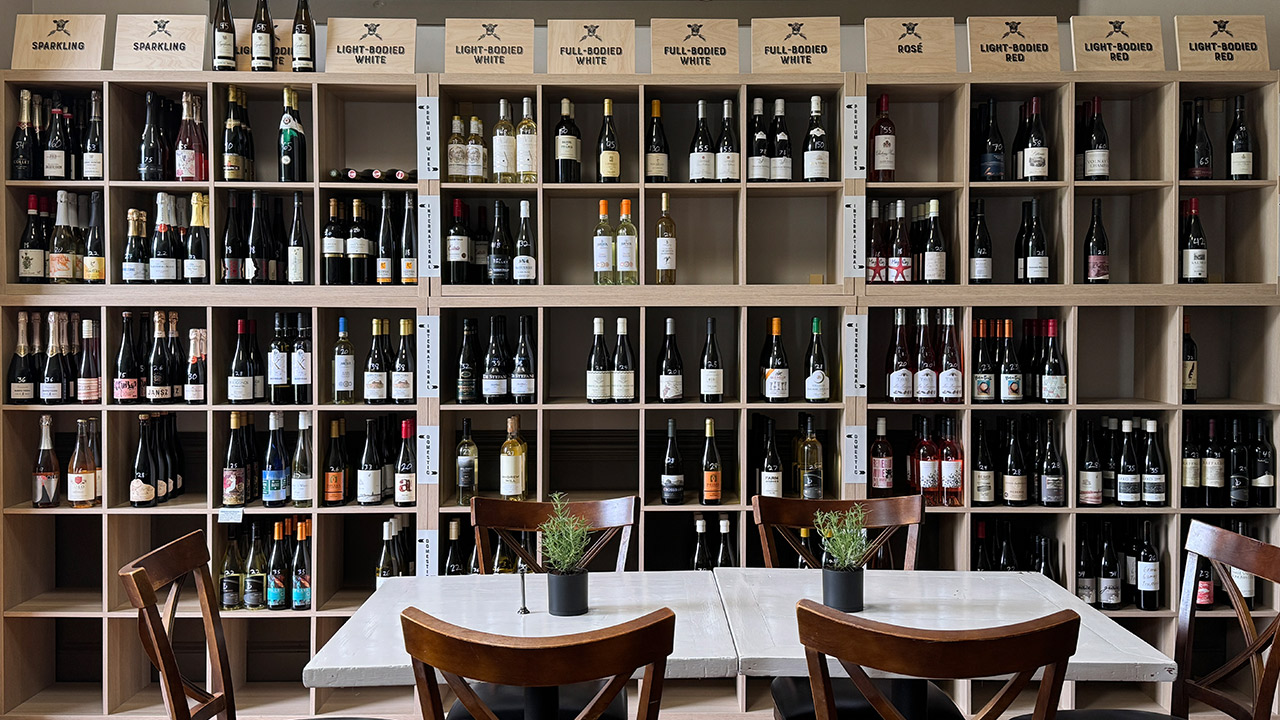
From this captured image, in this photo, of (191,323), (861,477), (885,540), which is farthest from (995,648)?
(191,323)

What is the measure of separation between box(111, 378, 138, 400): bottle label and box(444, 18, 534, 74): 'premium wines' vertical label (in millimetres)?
1401

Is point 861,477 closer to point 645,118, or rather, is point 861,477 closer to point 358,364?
point 645,118

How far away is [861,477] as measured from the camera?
116 inches

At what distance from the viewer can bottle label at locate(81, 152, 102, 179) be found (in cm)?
290

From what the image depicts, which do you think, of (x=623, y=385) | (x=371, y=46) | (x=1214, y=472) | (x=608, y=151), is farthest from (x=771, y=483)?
(x=371, y=46)

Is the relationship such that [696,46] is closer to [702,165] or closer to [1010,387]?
[702,165]

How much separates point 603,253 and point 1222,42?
2072 mm

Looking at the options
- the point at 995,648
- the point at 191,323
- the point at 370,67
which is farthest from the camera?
the point at 191,323

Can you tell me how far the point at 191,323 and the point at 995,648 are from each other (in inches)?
111

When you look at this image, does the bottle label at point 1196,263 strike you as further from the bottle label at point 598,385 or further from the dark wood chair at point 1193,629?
the bottle label at point 598,385

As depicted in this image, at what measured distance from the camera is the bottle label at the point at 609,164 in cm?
295

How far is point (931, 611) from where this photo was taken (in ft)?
5.76

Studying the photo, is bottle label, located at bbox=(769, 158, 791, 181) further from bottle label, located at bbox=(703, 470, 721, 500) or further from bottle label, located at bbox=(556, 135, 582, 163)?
bottle label, located at bbox=(703, 470, 721, 500)

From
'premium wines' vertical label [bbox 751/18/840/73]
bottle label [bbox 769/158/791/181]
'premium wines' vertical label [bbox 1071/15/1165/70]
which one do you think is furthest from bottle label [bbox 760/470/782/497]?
'premium wines' vertical label [bbox 1071/15/1165/70]
